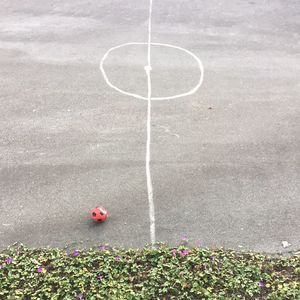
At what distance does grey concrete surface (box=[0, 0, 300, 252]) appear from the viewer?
17.5ft

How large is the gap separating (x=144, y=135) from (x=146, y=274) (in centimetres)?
295

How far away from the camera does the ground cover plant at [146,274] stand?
14.4ft

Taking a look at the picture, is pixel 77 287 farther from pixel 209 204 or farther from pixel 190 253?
pixel 209 204

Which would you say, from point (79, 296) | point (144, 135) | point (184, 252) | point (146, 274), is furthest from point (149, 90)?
point (79, 296)

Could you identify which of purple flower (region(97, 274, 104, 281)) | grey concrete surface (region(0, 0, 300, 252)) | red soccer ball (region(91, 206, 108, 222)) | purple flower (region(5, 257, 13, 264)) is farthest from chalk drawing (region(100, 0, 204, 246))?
purple flower (region(5, 257, 13, 264))

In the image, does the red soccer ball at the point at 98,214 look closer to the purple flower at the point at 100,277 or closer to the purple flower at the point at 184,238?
the purple flower at the point at 100,277

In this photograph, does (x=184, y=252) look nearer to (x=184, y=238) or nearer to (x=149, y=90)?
(x=184, y=238)

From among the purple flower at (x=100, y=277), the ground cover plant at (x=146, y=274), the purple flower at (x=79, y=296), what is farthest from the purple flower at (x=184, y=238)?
the purple flower at (x=79, y=296)

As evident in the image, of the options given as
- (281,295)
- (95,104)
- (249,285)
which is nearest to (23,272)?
(249,285)

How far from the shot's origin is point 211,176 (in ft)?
20.1

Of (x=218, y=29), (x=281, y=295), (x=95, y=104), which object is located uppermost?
(x=218, y=29)

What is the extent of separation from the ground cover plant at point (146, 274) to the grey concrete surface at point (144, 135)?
24 centimetres

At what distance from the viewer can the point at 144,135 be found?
695 centimetres

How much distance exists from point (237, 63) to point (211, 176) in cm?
431
